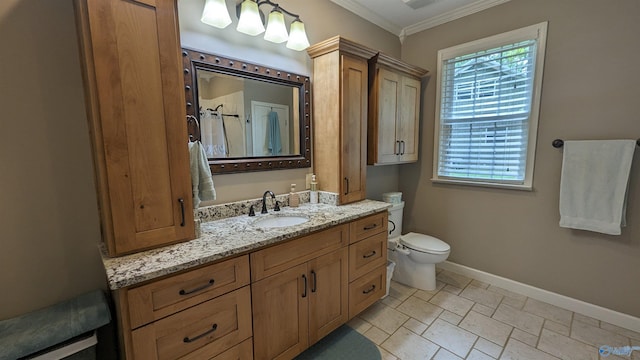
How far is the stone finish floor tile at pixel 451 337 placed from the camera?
1.76m

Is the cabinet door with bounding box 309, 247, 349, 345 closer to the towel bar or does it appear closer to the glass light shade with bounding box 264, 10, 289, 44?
the glass light shade with bounding box 264, 10, 289, 44

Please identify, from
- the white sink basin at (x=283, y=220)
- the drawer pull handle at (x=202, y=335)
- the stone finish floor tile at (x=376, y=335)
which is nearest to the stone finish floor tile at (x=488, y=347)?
the stone finish floor tile at (x=376, y=335)

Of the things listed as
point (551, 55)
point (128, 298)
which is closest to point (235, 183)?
point (128, 298)

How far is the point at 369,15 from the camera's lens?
8.46 ft

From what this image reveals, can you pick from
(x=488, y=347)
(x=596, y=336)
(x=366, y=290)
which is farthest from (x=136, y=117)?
(x=596, y=336)

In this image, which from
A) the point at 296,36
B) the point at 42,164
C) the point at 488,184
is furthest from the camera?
the point at 488,184

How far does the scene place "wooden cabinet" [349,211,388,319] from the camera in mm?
1862

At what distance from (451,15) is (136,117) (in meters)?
2.83

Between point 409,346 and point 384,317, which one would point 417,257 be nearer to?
point 384,317

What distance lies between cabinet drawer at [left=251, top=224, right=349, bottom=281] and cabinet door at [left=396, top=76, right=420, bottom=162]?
50.8 inches

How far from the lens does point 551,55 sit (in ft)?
6.90

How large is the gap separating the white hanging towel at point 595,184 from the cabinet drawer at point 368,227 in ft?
4.65

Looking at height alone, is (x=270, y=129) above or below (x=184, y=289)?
above

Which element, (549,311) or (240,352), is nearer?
(240,352)
